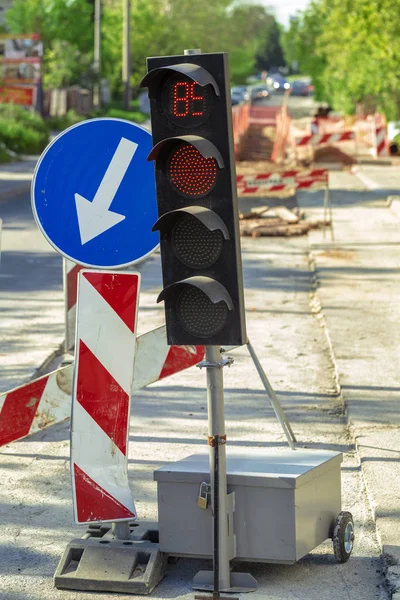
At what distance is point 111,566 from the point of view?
4645 mm

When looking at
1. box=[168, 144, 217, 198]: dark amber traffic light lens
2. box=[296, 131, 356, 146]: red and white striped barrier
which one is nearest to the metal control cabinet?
box=[168, 144, 217, 198]: dark amber traffic light lens

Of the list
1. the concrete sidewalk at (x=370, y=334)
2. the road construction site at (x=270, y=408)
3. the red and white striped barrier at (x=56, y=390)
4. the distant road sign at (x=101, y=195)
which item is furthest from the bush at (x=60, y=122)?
the distant road sign at (x=101, y=195)

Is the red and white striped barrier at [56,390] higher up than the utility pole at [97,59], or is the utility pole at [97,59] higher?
the utility pole at [97,59]

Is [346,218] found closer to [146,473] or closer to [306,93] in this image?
[146,473]

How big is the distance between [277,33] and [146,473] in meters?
187

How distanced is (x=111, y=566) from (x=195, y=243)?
140 cm

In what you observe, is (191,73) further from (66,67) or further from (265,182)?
(66,67)

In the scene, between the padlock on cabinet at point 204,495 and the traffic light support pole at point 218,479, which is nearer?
the traffic light support pole at point 218,479

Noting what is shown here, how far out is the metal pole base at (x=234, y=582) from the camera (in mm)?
4547

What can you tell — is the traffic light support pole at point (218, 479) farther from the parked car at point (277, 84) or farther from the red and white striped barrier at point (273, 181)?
the parked car at point (277, 84)

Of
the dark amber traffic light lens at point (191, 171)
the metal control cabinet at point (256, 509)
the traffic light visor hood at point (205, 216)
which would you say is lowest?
the metal control cabinet at point (256, 509)

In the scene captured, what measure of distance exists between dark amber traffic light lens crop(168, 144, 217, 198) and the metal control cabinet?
1.19 metres

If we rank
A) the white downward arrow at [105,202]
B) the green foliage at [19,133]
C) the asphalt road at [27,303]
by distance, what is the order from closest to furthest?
the white downward arrow at [105,202], the asphalt road at [27,303], the green foliage at [19,133]

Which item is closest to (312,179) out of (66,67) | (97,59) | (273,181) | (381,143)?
(273,181)
